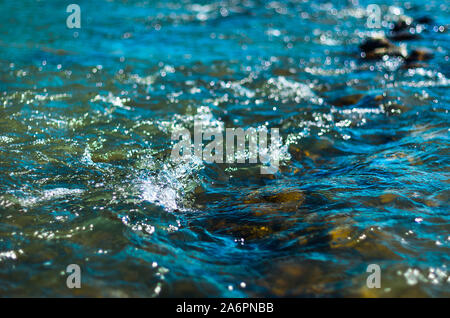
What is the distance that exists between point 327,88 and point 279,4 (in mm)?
6840

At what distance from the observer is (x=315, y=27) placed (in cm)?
1078

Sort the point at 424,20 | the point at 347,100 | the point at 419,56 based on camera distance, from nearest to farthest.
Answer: the point at 347,100 < the point at 419,56 < the point at 424,20

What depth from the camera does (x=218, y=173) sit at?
4.70m

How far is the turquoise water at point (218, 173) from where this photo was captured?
314 centimetres

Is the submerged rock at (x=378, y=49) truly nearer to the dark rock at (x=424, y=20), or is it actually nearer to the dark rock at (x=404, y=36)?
the dark rock at (x=404, y=36)

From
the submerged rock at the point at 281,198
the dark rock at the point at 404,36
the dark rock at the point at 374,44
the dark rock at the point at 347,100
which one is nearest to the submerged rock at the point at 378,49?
the dark rock at the point at 374,44

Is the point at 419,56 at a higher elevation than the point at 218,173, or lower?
higher

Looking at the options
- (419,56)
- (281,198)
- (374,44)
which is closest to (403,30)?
(374,44)

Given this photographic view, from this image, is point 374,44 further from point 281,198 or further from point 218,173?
point 281,198

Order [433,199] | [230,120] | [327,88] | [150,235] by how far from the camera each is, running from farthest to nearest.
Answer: [327,88]
[230,120]
[433,199]
[150,235]

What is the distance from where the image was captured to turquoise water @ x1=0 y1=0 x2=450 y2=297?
3.14m

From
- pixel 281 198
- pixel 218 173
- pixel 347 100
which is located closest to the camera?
pixel 281 198
